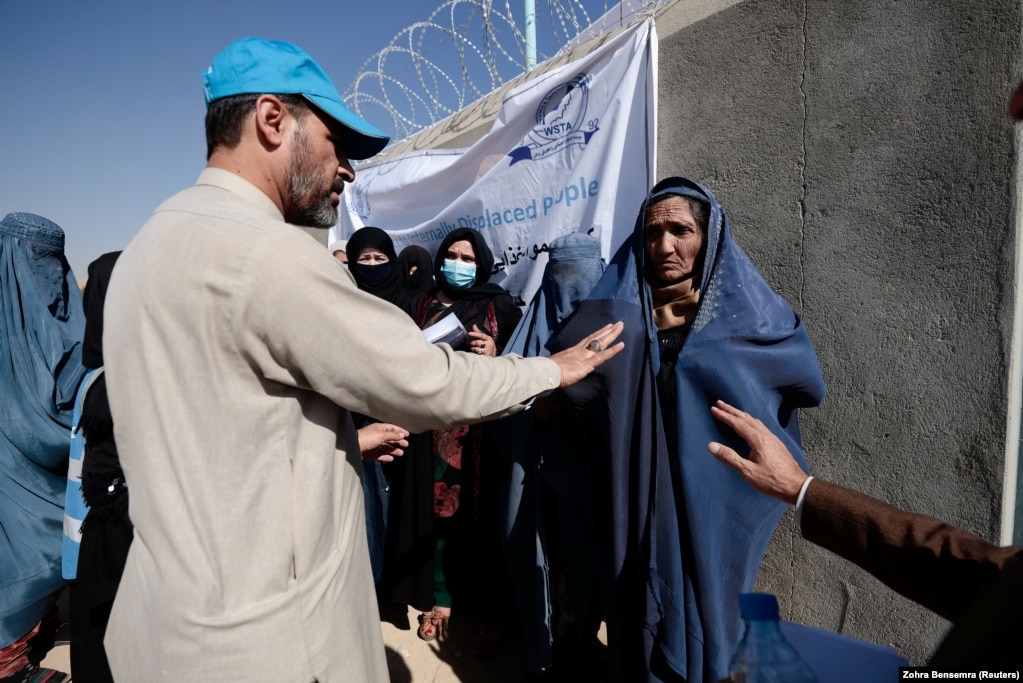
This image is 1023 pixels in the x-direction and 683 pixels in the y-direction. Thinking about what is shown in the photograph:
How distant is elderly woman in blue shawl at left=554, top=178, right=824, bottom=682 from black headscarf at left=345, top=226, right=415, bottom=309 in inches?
85.0

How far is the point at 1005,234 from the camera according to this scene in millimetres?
1881

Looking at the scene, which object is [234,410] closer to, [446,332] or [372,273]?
[446,332]

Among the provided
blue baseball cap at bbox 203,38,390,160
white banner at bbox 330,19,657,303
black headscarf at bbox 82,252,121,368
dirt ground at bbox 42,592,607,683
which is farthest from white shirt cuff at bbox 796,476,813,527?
black headscarf at bbox 82,252,121,368

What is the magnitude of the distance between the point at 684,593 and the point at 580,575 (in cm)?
57

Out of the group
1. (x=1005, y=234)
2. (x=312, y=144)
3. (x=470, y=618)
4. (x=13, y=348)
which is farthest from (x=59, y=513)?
(x=1005, y=234)

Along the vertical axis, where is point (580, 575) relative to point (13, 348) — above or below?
below

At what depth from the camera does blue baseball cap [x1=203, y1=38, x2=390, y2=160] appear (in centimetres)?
116

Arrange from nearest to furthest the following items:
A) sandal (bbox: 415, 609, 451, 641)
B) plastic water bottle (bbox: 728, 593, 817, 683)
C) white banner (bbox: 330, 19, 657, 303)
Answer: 1. plastic water bottle (bbox: 728, 593, 817, 683)
2. white banner (bbox: 330, 19, 657, 303)
3. sandal (bbox: 415, 609, 451, 641)

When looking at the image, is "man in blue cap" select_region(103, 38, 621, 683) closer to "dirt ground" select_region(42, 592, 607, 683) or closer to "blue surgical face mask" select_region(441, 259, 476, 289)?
"dirt ground" select_region(42, 592, 607, 683)

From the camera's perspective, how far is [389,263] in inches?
162

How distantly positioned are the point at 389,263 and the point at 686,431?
106 inches

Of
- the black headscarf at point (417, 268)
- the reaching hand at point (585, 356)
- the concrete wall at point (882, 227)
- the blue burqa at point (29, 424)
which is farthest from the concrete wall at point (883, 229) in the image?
the blue burqa at point (29, 424)

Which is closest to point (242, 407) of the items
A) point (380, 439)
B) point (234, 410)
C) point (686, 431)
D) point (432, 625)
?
point (234, 410)

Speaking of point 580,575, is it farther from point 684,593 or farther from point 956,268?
point 956,268
